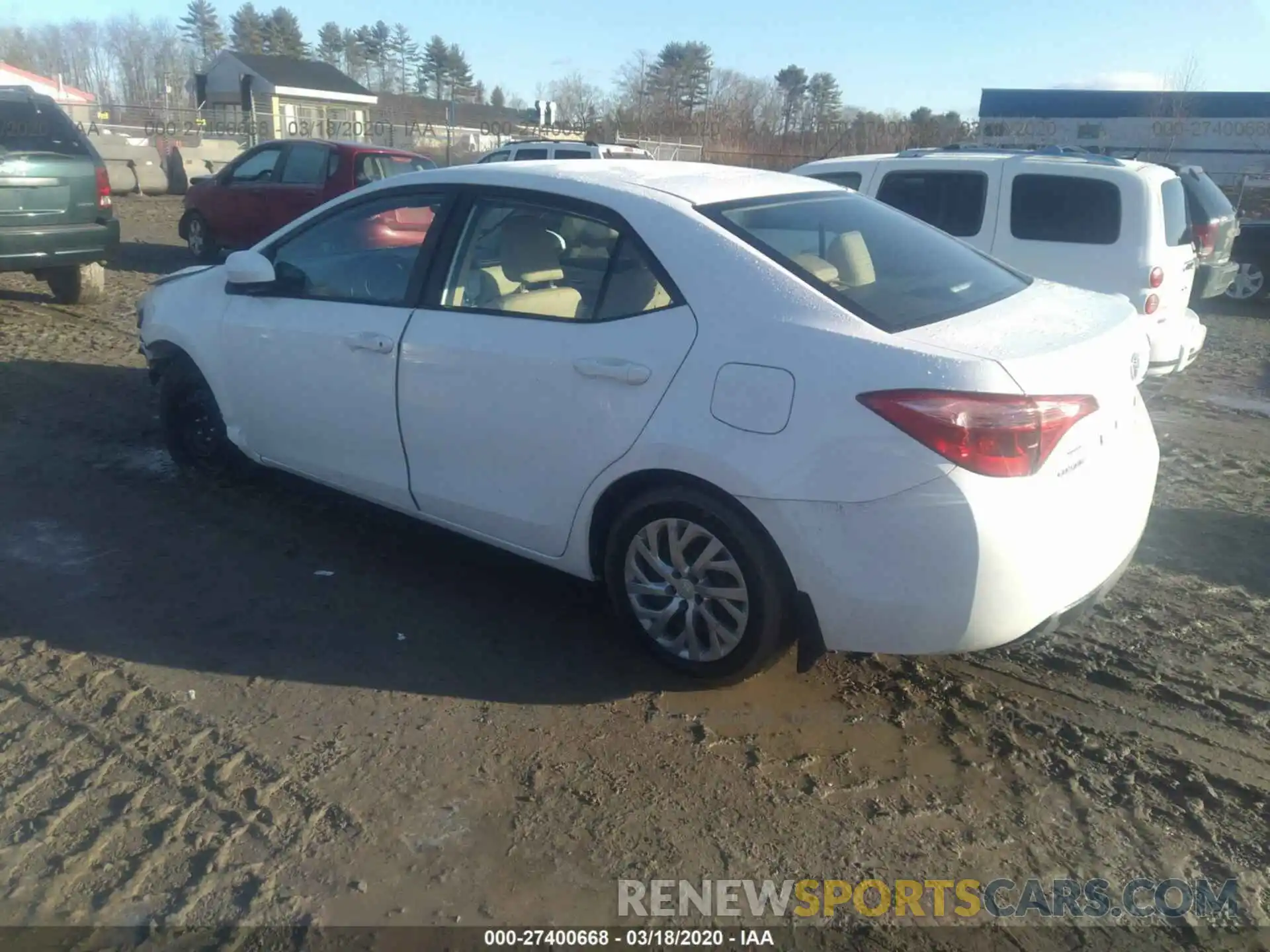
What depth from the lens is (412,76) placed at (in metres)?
93.9

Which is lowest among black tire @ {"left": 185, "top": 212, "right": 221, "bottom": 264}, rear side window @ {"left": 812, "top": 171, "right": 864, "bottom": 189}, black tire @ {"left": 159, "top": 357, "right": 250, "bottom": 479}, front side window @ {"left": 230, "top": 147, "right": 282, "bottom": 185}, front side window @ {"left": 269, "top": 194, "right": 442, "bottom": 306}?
black tire @ {"left": 185, "top": 212, "right": 221, "bottom": 264}

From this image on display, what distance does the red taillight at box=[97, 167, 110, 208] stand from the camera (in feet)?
31.5

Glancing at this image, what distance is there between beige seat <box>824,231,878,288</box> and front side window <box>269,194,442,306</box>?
1645 mm

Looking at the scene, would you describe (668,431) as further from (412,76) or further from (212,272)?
(412,76)

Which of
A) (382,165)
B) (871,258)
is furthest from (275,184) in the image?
(871,258)

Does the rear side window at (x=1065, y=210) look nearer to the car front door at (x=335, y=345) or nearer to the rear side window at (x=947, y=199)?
the rear side window at (x=947, y=199)

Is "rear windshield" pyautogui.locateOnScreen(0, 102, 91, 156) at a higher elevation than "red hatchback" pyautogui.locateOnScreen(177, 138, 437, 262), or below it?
higher

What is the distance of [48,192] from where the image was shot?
9.13 m

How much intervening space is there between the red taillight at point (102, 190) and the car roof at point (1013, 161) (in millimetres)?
6310

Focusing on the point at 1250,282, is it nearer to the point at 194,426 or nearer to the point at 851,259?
the point at 851,259

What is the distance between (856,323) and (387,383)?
197 centimetres

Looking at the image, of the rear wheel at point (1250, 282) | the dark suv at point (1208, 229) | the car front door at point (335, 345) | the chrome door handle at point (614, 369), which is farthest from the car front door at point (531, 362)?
the rear wheel at point (1250, 282)

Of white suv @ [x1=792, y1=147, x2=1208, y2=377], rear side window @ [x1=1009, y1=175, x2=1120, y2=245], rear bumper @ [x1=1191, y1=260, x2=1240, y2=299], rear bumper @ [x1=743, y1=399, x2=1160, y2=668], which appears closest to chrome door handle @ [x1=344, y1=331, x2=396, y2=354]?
rear bumper @ [x1=743, y1=399, x2=1160, y2=668]

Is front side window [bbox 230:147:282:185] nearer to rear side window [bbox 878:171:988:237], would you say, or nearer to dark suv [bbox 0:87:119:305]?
dark suv [bbox 0:87:119:305]
